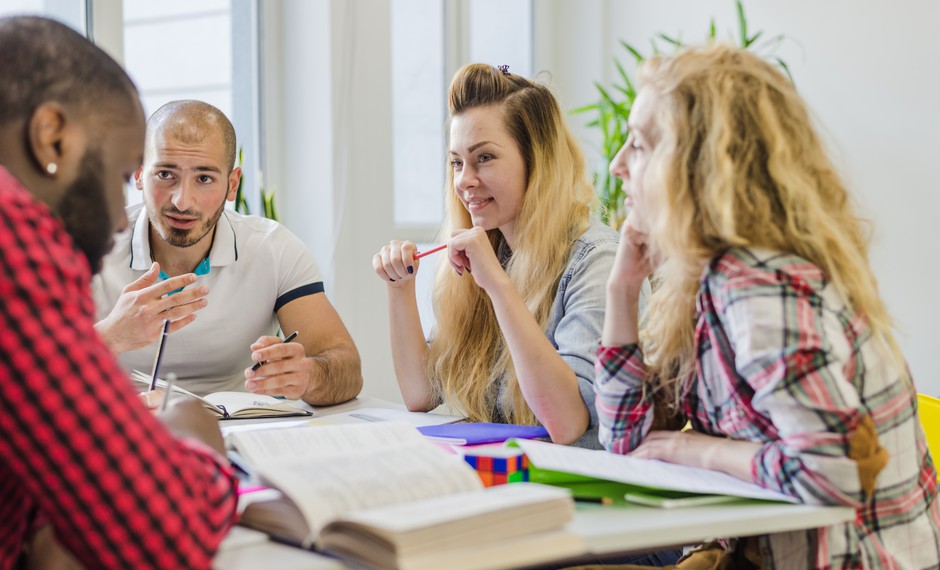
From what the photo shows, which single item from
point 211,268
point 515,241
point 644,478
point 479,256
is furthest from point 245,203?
point 644,478

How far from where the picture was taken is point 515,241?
2059mm

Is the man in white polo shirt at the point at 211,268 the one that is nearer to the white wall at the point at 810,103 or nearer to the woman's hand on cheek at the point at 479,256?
the woman's hand on cheek at the point at 479,256

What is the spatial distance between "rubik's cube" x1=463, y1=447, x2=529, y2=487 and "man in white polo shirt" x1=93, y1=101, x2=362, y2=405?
2.92 feet

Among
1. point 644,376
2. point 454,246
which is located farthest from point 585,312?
point 644,376

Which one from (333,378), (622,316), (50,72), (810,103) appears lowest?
(333,378)

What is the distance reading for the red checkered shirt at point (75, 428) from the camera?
2.61 feet

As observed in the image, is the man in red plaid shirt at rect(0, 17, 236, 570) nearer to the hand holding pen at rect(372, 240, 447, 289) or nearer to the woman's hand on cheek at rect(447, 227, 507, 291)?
the woman's hand on cheek at rect(447, 227, 507, 291)

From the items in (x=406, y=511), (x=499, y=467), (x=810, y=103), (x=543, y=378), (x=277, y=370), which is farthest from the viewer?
(x=810, y=103)

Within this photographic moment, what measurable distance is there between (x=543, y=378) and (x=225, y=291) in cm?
98

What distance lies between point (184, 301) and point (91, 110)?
955 millimetres

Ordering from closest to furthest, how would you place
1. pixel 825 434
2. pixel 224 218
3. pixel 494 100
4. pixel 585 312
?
pixel 825 434 < pixel 585 312 < pixel 494 100 < pixel 224 218

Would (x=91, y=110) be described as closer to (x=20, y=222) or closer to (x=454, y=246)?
(x=20, y=222)

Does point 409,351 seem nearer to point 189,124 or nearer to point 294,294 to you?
point 294,294

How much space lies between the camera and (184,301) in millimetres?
1892
